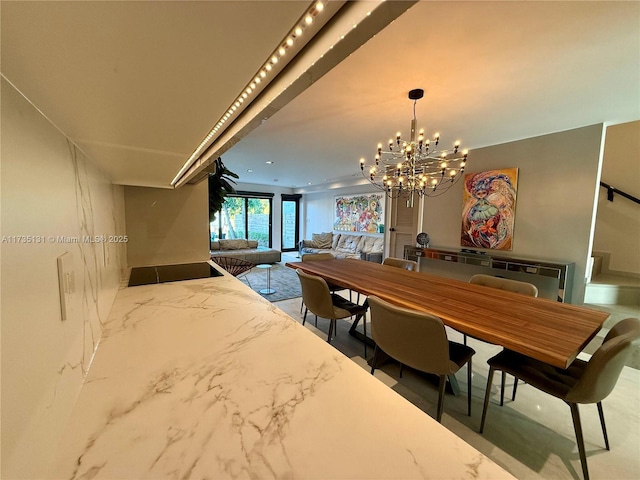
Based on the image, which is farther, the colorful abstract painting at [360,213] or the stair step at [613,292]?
the colorful abstract painting at [360,213]

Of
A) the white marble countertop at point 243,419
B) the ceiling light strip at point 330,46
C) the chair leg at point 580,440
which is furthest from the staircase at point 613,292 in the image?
the ceiling light strip at point 330,46

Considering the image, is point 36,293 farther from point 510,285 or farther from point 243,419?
point 510,285

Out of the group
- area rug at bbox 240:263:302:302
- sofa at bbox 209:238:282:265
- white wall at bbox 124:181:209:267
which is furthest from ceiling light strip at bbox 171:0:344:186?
sofa at bbox 209:238:282:265

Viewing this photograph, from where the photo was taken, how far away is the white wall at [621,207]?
3.42 metres

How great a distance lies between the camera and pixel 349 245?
6871mm

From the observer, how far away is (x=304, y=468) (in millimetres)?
445

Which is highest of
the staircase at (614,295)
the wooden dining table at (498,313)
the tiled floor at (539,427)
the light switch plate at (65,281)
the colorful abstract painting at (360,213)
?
the colorful abstract painting at (360,213)

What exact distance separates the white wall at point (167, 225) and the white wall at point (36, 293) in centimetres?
132

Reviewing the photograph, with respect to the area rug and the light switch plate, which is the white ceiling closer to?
the light switch plate

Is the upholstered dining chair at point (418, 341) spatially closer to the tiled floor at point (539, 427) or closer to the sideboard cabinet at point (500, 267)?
the tiled floor at point (539, 427)

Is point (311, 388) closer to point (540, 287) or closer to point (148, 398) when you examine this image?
point (148, 398)

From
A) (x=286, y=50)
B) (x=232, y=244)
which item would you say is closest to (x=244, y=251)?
(x=232, y=244)

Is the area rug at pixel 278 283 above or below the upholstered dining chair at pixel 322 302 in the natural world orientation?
below

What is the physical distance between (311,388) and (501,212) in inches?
163
